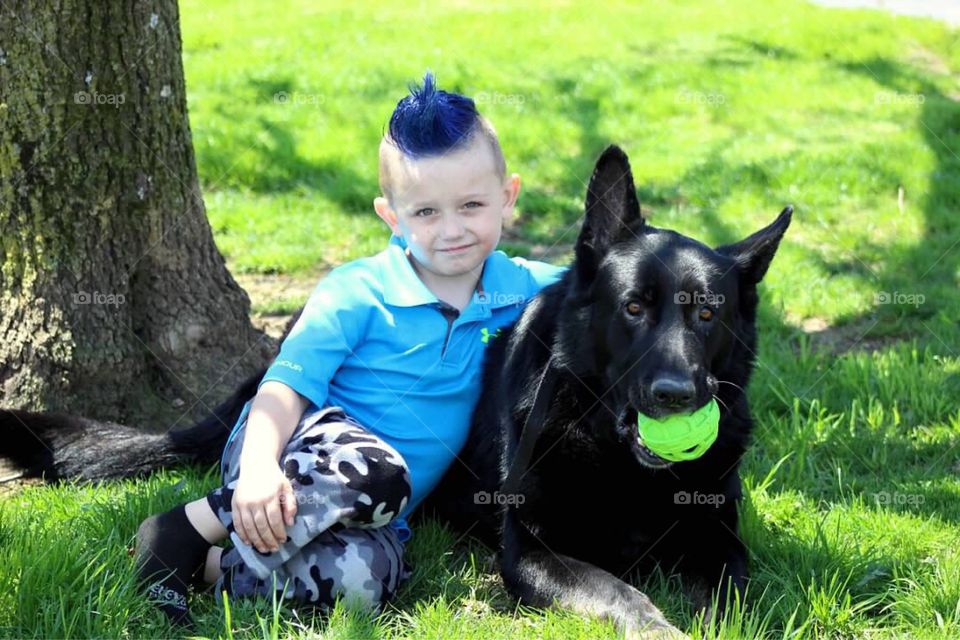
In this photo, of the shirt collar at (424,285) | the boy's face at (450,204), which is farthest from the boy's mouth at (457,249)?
the shirt collar at (424,285)

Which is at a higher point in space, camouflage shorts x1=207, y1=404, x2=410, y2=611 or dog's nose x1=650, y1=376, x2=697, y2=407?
dog's nose x1=650, y1=376, x2=697, y2=407

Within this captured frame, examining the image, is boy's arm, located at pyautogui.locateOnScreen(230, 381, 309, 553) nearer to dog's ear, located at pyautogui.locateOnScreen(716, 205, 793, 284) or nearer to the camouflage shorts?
the camouflage shorts

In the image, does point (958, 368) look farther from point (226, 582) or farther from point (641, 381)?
point (226, 582)

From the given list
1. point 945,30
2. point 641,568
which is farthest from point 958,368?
point 945,30

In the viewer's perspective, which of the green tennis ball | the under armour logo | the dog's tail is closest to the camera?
the green tennis ball

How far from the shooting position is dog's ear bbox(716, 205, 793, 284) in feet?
10.3

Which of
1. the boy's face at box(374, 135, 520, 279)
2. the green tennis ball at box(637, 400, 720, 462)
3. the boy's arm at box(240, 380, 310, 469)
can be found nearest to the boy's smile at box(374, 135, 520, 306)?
the boy's face at box(374, 135, 520, 279)

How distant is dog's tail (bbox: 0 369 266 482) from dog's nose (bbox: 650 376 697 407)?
5.01 feet

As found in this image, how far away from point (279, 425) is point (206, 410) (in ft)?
4.29

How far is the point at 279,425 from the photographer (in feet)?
9.83

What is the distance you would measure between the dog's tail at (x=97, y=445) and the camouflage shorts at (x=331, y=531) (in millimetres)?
768

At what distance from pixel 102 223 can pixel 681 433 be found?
7.65ft

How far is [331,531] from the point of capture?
2965 mm

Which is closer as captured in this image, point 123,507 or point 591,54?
point 123,507
